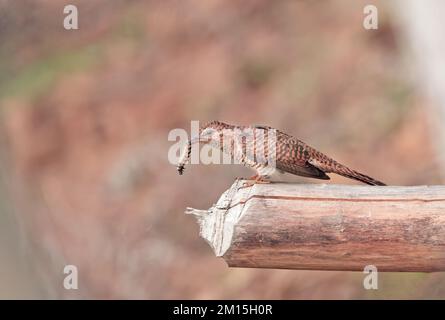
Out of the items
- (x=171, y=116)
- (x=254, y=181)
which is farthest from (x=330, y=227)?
(x=171, y=116)

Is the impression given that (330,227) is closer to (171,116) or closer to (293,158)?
(293,158)

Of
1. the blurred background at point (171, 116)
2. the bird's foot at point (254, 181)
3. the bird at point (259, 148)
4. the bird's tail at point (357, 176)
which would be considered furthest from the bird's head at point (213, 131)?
the blurred background at point (171, 116)

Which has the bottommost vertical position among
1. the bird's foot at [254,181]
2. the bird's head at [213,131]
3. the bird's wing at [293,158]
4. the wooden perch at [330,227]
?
the wooden perch at [330,227]

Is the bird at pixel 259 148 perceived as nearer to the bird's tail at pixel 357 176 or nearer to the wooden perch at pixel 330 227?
the bird's tail at pixel 357 176

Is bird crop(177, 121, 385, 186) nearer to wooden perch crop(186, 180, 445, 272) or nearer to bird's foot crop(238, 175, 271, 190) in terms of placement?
bird's foot crop(238, 175, 271, 190)

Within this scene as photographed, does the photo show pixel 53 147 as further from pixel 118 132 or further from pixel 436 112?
pixel 436 112

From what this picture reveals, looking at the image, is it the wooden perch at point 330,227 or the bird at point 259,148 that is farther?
the bird at point 259,148
